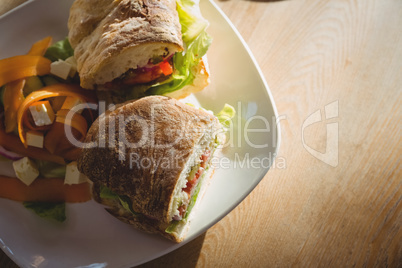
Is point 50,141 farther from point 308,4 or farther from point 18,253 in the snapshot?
point 308,4

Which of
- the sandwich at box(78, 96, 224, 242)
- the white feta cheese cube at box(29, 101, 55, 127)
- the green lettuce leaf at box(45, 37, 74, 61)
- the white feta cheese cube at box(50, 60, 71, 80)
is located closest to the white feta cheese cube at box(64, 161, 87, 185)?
the sandwich at box(78, 96, 224, 242)

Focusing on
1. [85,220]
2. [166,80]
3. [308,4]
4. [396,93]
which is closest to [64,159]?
[85,220]

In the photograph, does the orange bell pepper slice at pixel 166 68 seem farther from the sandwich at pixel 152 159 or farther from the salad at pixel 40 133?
the salad at pixel 40 133

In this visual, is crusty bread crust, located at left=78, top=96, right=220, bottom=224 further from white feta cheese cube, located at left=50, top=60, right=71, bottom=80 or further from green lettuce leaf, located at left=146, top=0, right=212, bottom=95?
white feta cheese cube, located at left=50, top=60, right=71, bottom=80

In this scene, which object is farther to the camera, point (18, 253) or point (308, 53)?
point (308, 53)

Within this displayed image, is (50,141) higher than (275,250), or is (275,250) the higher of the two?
(50,141)

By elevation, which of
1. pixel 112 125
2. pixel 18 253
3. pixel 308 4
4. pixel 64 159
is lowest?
pixel 18 253
